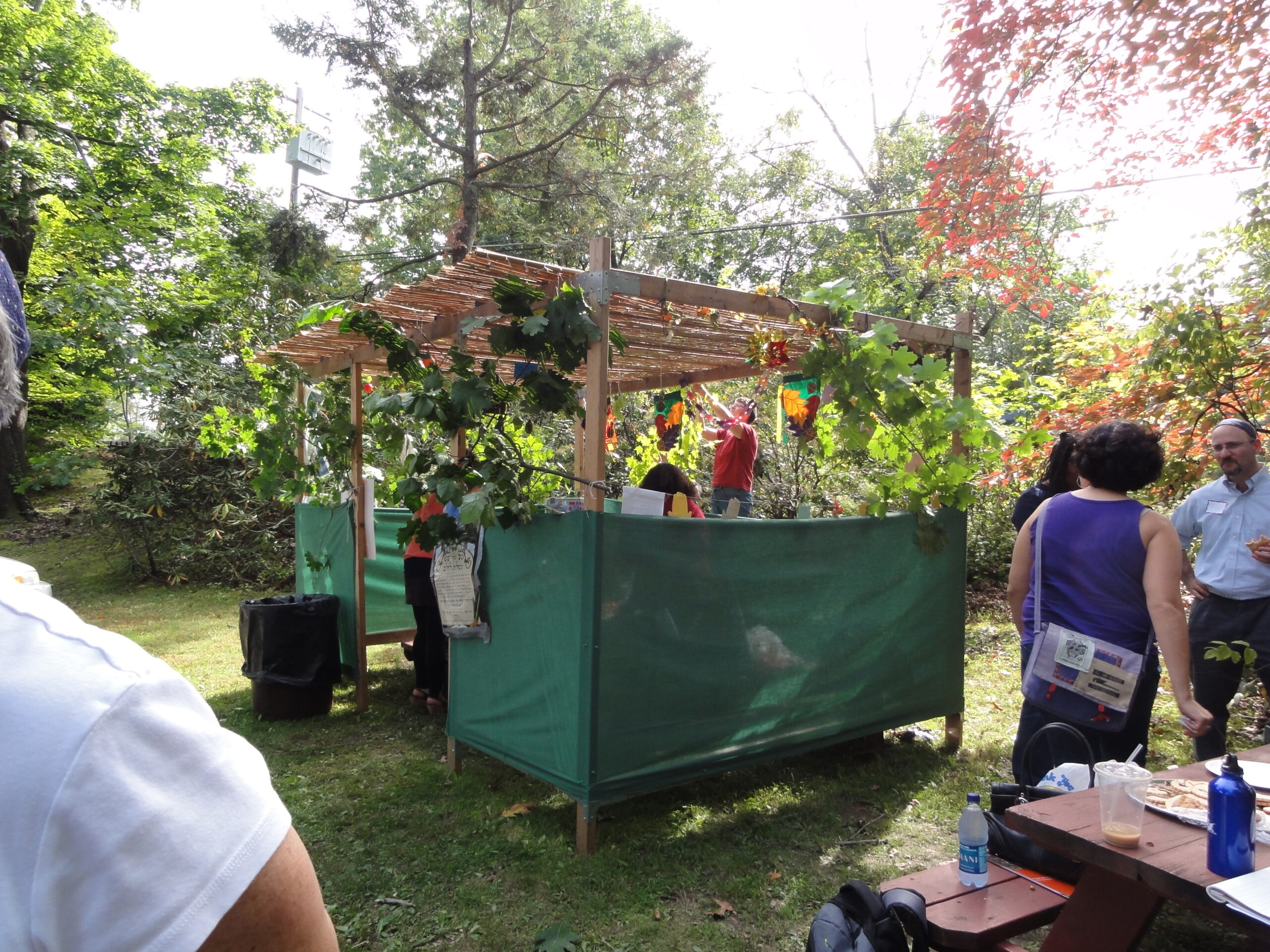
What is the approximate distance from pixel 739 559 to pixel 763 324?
1.52 metres

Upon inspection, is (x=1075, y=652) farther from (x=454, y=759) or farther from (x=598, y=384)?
(x=454, y=759)

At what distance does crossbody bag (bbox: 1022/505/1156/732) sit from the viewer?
2938 millimetres

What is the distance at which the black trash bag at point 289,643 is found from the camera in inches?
215

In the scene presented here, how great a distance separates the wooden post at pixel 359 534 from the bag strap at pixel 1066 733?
4300 millimetres

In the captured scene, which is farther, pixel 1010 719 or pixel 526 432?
pixel 1010 719

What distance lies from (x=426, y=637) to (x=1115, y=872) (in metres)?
4.66

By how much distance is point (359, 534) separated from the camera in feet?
19.0

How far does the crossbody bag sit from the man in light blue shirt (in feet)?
4.16

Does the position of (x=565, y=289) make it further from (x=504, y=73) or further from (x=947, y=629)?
(x=504, y=73)

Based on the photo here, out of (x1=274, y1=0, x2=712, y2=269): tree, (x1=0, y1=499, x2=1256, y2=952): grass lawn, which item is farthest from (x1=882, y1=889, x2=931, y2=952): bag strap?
(x1=274, y1=0, x2=712, y2=269): tree

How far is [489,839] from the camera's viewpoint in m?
3.76

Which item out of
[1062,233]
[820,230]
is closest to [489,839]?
[1062,233]

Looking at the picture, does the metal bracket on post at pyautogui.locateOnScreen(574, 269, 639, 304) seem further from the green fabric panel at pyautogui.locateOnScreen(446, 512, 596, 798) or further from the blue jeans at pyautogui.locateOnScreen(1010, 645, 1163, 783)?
the blue jeans at pyautogui.locateOnScreen(1010, 645, 1163, 783)

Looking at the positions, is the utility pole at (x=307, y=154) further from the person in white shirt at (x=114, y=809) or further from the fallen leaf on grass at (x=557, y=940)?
the person in white shirt at (x=114, y=809)
